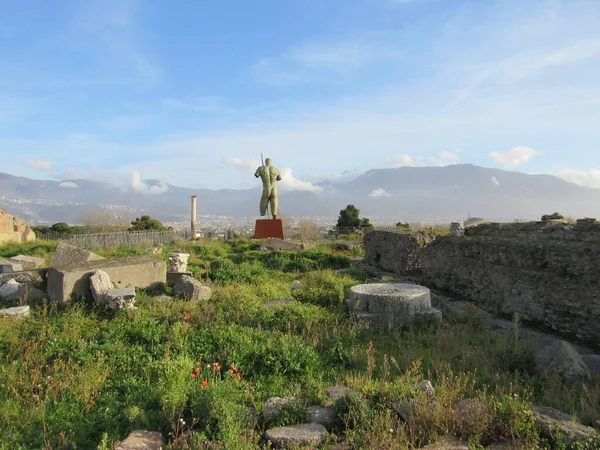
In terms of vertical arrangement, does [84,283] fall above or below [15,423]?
above

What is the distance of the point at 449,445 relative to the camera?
3.50 meters

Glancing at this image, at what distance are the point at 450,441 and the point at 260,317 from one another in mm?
4042

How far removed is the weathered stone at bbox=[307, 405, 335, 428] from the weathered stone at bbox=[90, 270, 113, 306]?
17.5 ft

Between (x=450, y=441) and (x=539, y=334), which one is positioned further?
(x=539, y=334)

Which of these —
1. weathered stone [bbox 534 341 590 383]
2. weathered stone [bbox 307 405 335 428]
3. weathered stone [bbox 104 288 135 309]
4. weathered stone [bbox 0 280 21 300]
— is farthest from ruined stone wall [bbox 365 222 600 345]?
weathered stone [bbox 0 280 21 300]

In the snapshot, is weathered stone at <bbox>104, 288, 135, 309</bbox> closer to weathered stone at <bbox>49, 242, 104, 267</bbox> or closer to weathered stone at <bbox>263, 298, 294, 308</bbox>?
weathered stone at <bbox>263, 298, 294, 308</bbox>

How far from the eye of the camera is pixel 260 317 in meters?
7.14

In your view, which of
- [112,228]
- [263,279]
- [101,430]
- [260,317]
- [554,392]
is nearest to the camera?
[101,430]

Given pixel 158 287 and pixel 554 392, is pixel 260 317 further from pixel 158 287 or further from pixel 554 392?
pixel 554 392

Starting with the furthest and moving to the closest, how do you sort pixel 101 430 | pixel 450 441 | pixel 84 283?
pixel 84 283, pixel 101 430, pixel 450 441

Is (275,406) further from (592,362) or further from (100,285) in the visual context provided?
(100,285)

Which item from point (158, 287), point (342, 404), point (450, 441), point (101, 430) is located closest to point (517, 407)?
point (450, 441)

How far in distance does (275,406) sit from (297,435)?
486 millimetres

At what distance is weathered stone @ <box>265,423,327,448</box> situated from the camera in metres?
3.58
